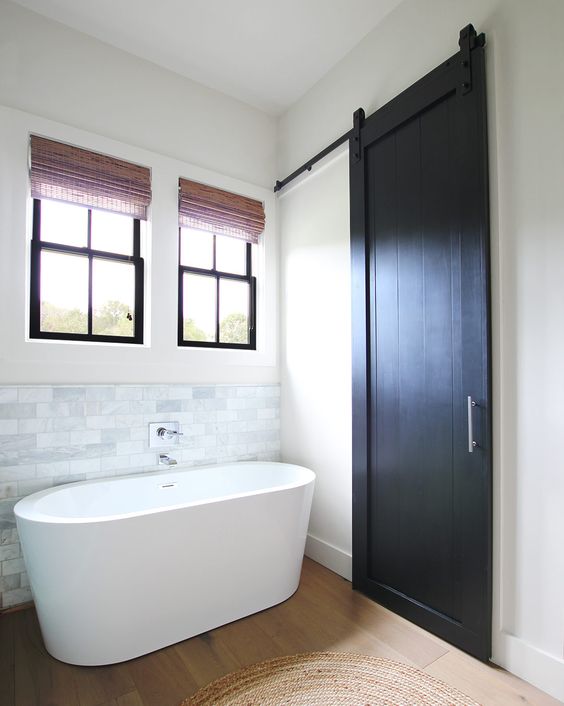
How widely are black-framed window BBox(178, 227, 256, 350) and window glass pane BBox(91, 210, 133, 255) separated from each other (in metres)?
0.34

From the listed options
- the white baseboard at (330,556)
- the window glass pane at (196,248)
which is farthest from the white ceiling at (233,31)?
the white baseboard at (330,556)

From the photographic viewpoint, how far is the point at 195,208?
2.92 meters

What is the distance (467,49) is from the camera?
1891 mm

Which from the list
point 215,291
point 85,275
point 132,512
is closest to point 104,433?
point 132,512

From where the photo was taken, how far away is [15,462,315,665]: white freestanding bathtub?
5.72 feet

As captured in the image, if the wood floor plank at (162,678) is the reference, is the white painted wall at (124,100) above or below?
above

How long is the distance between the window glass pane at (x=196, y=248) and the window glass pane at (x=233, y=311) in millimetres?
192

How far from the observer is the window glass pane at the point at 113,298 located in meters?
2.66

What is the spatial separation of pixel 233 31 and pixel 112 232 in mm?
1401

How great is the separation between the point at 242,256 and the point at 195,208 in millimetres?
531

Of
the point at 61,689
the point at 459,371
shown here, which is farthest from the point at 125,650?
Result: the point at 459,371

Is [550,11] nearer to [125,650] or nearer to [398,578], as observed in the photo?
[398,578]

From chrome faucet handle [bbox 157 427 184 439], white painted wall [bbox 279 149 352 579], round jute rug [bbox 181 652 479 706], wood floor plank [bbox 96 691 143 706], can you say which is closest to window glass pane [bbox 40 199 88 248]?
chrome faucet handle [bbox 157 427 184 439]

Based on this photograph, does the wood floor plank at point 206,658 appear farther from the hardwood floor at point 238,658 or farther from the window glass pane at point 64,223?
the window glass pane at point 64,223
